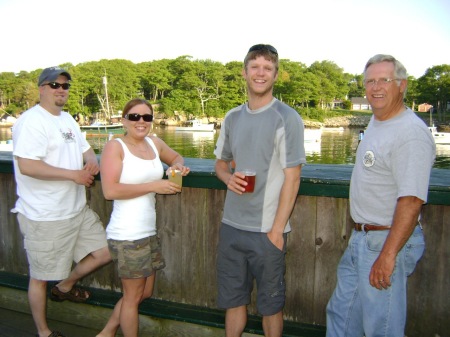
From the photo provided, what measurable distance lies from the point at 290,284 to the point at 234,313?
50 cm

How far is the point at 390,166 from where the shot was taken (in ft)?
6.70

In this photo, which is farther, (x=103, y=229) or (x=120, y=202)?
(x=103, y=229)

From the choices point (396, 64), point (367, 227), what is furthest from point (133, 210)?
point (396, 64)

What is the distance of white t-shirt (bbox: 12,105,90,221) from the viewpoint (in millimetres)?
2709

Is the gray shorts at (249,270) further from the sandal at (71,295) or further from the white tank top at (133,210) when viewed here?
the sandal at (71,295)

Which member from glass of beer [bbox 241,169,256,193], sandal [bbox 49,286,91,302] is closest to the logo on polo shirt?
glass of beer [bbox 241,169,256,193]

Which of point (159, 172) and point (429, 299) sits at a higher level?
point (159, 172)

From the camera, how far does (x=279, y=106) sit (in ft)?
7.97

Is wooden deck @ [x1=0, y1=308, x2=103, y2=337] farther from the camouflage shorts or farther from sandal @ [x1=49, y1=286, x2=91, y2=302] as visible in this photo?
the camouflage shorts

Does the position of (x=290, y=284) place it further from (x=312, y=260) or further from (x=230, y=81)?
(x=230, y=81)

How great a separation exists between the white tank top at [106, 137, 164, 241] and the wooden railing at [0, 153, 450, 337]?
437 mm

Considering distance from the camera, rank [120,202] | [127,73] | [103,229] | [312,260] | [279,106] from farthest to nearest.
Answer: [127,73]
[103,229]
[312,260]
[120,202]
[279,106]

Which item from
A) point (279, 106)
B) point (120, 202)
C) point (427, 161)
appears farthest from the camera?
point (120, 202)

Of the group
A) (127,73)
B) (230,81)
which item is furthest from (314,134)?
(127,73)
